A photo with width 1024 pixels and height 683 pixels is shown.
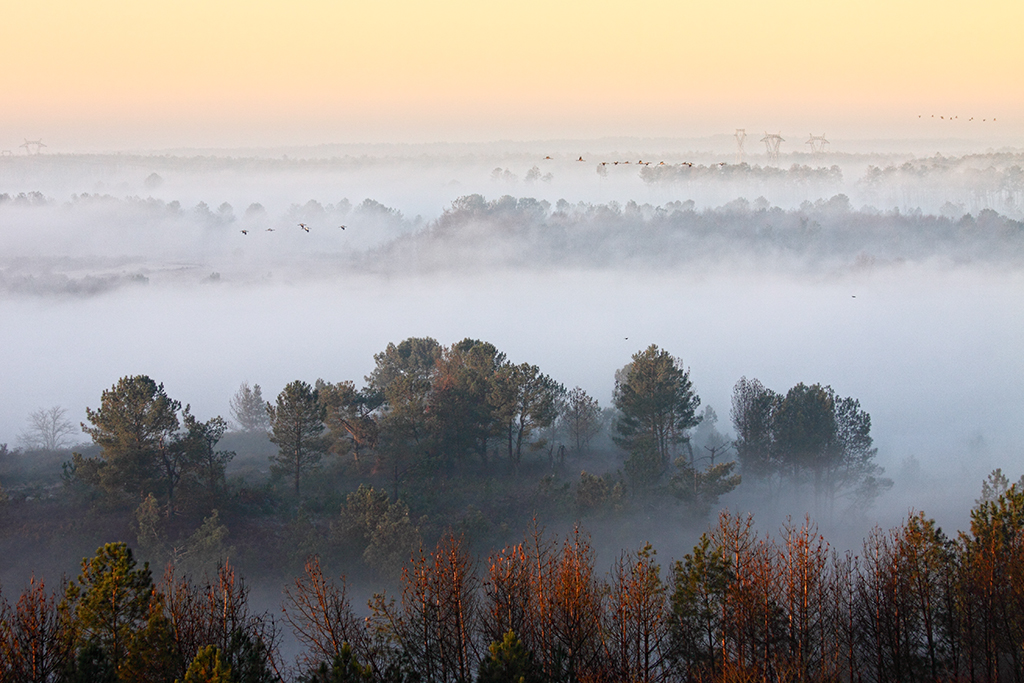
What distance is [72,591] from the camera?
60.9ft

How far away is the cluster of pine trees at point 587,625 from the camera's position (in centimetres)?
1878

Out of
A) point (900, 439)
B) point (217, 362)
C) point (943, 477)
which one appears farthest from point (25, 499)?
point (217, 362)

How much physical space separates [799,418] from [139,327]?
18792cm

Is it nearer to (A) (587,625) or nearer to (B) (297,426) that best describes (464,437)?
(B) (297,426)

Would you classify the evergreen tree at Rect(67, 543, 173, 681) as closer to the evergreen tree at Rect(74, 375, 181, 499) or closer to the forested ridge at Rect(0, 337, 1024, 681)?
the forested ridge at Rect(0, 337, 1024, 681)

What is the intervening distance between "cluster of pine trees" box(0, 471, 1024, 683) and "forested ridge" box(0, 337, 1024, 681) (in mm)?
107

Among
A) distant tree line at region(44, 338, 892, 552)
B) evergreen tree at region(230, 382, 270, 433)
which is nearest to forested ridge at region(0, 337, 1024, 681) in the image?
distant tree line at region(44, 338, 892, 552)

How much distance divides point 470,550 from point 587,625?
20080mm

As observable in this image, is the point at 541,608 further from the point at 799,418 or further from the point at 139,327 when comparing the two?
the point at 139,327

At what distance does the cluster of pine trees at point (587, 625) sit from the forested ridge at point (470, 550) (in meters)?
0.11

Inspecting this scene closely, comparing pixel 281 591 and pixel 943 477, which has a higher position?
pixel 281 591

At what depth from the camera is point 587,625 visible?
2244cm

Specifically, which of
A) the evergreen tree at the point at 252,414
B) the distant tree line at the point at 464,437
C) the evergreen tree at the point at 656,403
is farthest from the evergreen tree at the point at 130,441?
the evergreen tree at the point at 252,414

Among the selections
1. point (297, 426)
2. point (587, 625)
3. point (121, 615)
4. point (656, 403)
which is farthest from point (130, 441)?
point (656, 403)
